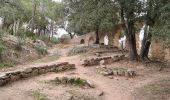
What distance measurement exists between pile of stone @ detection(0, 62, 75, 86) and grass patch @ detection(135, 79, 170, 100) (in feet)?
12.8

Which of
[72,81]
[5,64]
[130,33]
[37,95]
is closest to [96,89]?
[72,81]

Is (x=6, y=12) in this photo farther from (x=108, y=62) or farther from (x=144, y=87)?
(x=144, y=87)

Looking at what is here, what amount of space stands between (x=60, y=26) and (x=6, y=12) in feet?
96.5

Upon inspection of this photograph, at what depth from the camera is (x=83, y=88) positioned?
9375 mm

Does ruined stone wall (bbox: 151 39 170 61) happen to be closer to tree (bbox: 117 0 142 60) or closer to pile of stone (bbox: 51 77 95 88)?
tree (bbox: 117 0 142 60)

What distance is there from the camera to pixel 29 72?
33.2ft

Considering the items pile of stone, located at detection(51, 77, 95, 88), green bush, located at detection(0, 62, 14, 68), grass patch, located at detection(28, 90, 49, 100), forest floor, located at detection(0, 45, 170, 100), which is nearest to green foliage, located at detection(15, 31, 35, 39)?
green bush, located at detection(0, 62, 14, 68)

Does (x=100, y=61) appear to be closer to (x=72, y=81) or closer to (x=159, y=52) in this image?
Result: (x=72, y=81)

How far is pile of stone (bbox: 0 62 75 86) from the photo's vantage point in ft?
28.7

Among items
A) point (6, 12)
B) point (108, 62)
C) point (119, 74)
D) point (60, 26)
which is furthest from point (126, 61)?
point (60, 26)

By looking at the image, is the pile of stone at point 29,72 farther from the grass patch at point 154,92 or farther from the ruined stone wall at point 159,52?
the ruined stone wall at point 159,52

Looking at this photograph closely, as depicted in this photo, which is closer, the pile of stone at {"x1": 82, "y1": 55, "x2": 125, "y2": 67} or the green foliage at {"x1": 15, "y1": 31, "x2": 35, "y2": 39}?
the pile of stone at {"x1": 82, "y1": 55, "x2": 125, "y2": 67}

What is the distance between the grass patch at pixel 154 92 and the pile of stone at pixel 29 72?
12.8 ft

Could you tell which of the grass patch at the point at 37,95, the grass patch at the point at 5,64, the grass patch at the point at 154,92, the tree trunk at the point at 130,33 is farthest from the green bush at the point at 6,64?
the tree trunk at the point at 130,33
